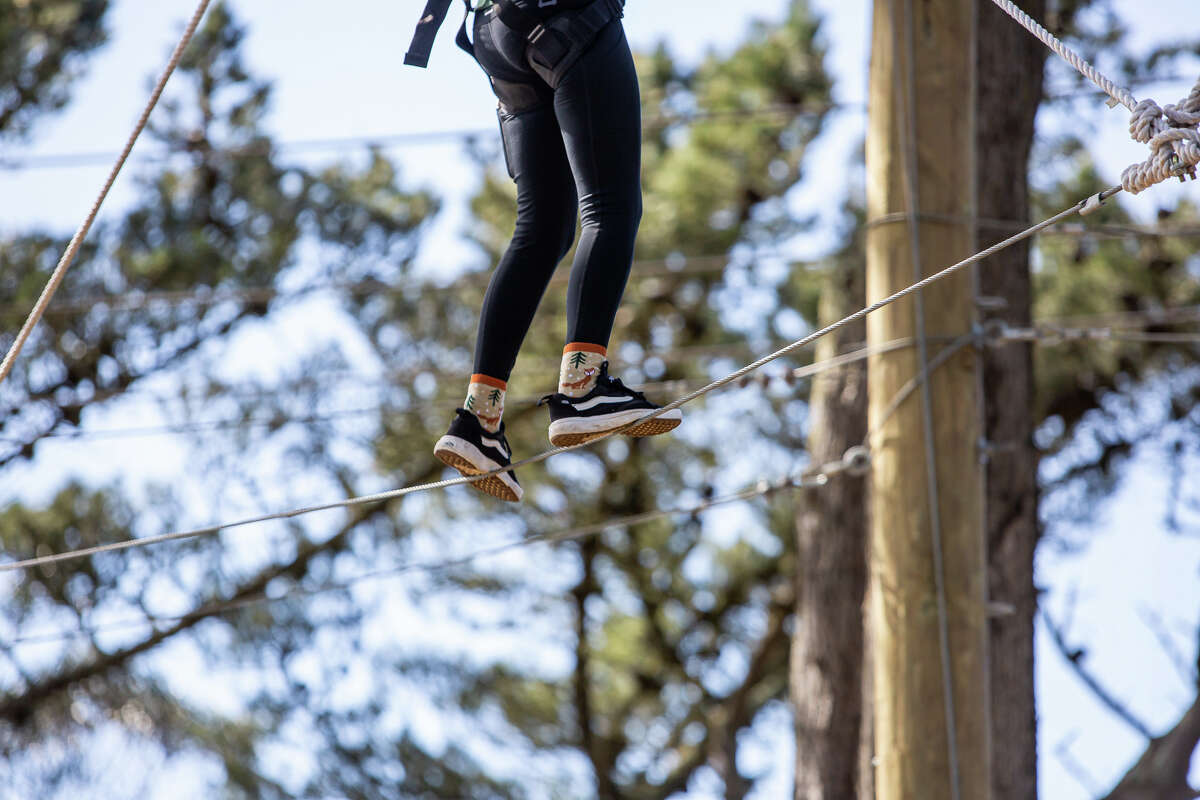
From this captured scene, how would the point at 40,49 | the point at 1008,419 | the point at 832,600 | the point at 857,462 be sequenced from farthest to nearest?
the point at 40,49, the point at 832,600, the point at 1008,419, the point at 857,462

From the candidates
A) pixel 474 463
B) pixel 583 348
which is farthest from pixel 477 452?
pixel 583 348

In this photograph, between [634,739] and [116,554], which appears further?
[634,739]

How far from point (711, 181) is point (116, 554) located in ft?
13.8

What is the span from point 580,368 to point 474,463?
0.78 feet

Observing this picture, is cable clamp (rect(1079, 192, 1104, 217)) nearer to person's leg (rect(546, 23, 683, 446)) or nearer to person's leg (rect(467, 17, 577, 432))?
person's leg (rect(546, 23, 683, 446))

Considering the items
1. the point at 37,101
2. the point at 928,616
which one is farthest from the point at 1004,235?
the point at 37,101

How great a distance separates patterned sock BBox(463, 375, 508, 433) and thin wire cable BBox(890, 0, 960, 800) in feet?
3.55

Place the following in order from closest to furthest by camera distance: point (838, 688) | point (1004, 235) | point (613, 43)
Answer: point (613, 43) < point (1004, 235) < point (838, 688)

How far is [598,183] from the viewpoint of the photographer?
2.26 metres

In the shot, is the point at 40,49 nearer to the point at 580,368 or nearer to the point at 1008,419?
the point at 1008,419

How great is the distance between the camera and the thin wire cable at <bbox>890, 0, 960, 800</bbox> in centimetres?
292

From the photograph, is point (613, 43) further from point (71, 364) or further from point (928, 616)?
point (71, 364)

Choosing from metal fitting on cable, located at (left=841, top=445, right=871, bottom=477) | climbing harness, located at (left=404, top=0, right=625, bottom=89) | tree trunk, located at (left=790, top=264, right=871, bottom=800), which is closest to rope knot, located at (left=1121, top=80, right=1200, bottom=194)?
climbing harness, located at (left=404, top=0, right=625, bottom=89)

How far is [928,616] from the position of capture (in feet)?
9.82
